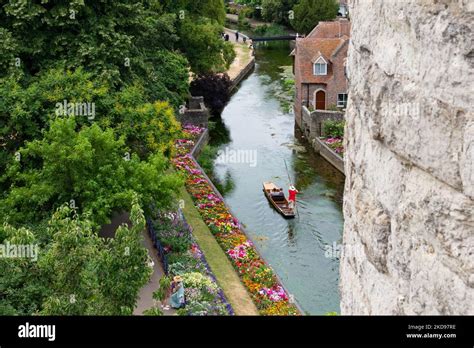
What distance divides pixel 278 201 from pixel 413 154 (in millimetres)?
29638

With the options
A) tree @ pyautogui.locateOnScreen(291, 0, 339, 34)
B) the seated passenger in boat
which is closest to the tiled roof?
the seated passenger in boat

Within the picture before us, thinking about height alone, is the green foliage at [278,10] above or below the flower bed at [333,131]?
above

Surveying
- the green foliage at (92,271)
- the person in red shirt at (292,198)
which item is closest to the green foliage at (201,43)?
the person in red shirt at (292,198)

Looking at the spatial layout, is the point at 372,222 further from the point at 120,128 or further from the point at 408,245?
the point at 120,128

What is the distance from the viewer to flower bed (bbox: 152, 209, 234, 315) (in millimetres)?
21719

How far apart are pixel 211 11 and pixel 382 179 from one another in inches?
1812

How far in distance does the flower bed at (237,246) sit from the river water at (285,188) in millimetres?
1146

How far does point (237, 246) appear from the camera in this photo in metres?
28.7

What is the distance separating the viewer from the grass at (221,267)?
2394 centimetres

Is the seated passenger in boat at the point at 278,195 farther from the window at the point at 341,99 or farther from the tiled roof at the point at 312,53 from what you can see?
the tiled roof at the point at 312,53

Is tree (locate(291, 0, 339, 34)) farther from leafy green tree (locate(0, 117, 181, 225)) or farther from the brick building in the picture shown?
leafy green tree (locate(0, 117, 181, 225))

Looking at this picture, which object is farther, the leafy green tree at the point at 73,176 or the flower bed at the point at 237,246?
the flower bed at the point at 237,246

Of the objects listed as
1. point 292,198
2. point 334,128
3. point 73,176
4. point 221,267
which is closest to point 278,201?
point 292,198
